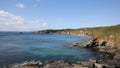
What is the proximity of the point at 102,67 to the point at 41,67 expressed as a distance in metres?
13.4

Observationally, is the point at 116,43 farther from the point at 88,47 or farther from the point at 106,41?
the point at 88,47

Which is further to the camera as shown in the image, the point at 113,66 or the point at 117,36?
the point at 117,36

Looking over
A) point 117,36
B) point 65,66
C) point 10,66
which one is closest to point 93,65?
point 65,66

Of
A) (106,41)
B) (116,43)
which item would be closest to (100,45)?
(106,41)

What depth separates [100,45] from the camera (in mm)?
87125

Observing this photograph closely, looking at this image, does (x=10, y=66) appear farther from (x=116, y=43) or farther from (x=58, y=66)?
(x=116, y=43)

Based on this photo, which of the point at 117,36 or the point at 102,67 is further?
the point at 117,36

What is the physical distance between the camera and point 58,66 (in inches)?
1746

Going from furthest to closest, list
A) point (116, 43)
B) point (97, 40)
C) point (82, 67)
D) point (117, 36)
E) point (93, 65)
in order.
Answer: point (97, 40) < point (117, 36) < point (116, 43) < point (93, 65) < point (82, 67)

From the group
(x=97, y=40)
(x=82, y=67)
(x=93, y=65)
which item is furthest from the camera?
(x=97, y=40)

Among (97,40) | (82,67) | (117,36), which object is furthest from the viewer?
(97,40)

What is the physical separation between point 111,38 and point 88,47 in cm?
1075

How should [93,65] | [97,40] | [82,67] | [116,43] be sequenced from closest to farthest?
[82,67] < [93,65] < [116,43] < [97,40]

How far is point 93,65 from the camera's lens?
4534 centimetres
